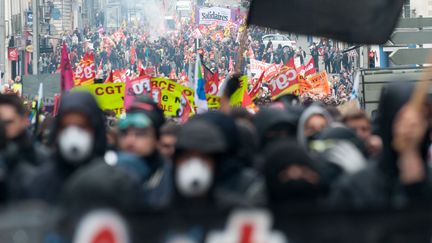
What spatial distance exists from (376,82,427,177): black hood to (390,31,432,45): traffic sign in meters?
13.3

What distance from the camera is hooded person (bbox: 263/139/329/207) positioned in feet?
20.4

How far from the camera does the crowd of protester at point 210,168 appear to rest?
6156 millimetres

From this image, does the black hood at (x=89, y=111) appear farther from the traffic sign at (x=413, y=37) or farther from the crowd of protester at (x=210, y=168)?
the traffic sign at (x=413, y=37)

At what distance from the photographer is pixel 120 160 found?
7.54m

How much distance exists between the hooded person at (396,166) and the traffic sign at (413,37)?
13325 millimetres

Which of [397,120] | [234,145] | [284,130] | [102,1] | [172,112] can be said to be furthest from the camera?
[102,1]

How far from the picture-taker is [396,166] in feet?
20.5

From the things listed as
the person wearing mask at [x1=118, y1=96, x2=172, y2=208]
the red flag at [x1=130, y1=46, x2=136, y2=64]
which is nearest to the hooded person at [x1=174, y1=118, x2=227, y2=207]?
the person wearing mask at [x1=118, y1=96, x2=172, y2=208]

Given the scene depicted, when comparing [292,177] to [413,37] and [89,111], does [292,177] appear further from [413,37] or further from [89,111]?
[413,37]

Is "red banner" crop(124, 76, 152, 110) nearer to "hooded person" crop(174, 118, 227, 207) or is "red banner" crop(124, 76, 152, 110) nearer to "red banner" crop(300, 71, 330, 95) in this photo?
"red banner" crop(300, 71, 330, 95)

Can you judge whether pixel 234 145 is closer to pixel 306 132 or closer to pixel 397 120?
pixel 397 120

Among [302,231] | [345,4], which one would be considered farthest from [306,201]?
[345,4]

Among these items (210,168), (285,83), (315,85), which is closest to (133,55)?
(315,85)

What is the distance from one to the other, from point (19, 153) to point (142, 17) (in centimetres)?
10807
